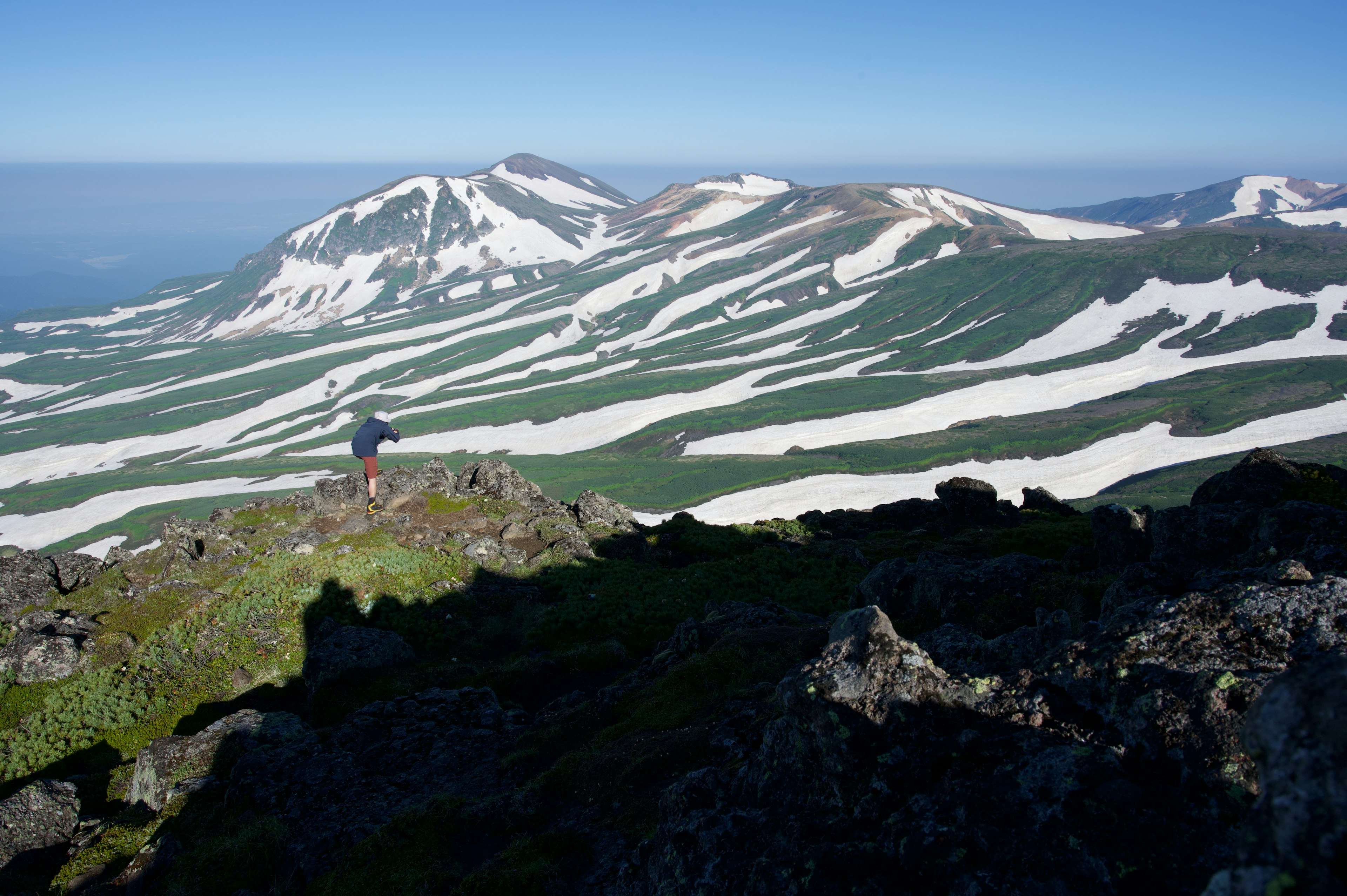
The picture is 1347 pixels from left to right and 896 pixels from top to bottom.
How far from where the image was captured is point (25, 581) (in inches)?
945

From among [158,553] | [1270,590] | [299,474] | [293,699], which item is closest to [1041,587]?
Answer: [1270,590]

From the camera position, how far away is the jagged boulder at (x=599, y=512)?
3328cm

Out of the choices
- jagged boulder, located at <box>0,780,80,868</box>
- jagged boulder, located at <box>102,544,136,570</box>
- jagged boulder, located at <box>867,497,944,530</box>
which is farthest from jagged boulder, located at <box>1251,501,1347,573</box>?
jagged boulder, located at <box>102,544,136,570</box>

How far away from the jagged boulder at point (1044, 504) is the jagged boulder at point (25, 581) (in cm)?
4460

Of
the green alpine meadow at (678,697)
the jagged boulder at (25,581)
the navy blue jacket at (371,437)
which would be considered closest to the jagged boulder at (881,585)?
the green alpine meadow at (678,697)

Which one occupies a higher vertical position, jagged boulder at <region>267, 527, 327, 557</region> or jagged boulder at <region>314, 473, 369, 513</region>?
jagged boulder at <region>314, 473, 369, 513</region>

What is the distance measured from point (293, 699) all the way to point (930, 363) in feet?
443

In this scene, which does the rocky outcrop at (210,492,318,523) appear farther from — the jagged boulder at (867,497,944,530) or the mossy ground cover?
the jagged boulder at (867,497,944,530)

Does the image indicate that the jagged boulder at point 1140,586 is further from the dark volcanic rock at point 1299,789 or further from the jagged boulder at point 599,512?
the jagged boulder at point 599,512

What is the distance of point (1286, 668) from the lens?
6734mm

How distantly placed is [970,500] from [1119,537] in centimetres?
1860

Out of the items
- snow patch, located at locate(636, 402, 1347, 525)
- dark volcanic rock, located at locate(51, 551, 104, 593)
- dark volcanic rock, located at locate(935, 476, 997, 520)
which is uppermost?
dark volcanic rock, located at locate(51, 551, 104, 593)

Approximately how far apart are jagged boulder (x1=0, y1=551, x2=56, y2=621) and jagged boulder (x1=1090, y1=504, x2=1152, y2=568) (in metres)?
32.7

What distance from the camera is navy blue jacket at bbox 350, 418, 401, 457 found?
27500 millimetres
